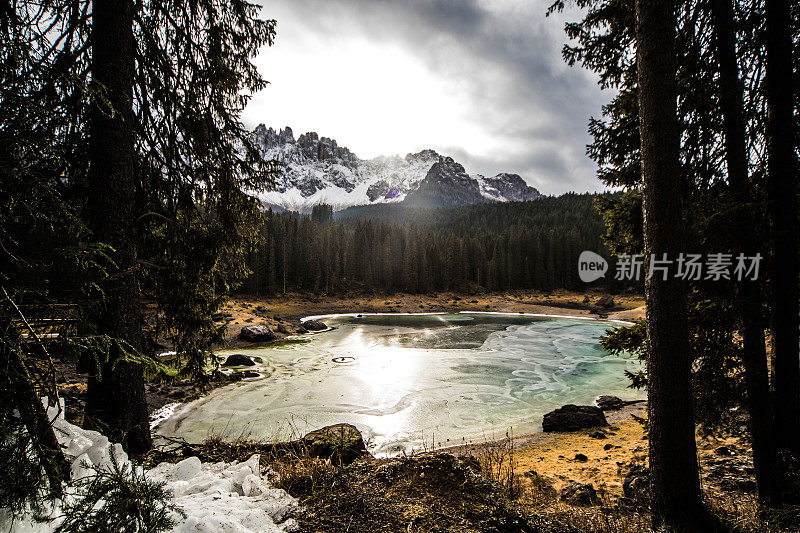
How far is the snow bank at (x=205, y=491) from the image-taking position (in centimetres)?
211

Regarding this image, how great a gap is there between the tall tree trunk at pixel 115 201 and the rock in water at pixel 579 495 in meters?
6.12

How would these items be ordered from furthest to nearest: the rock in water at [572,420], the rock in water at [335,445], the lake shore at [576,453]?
the rock in water at [572,420] → the lake shore at [576,453] → the rock in water at [335,445]

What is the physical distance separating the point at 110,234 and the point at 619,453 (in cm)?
1049

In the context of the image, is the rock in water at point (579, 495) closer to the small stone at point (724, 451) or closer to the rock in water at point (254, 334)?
the small stone at point (724, 451)

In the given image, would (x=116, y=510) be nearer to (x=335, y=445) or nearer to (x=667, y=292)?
(x=335, y=445)

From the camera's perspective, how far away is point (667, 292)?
362cm

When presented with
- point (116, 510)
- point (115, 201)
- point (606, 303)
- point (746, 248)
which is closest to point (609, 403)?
point (746, 248)

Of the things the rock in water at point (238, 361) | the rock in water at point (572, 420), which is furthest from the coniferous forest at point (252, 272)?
the rock in water at point (238, 361)

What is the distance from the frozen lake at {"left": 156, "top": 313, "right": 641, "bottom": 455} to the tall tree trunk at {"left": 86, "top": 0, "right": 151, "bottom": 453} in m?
2.42

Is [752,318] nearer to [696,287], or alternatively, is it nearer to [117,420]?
[696,287]

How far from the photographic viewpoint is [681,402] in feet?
11.9

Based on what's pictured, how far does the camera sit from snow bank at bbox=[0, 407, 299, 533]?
6.91 ft

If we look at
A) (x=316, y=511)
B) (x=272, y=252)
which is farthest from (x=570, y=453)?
(x=272, y=252)

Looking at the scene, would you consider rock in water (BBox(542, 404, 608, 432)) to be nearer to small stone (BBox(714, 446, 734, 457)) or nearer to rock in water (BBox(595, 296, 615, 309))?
small stone (BBox(714, 446, 734, 457))
